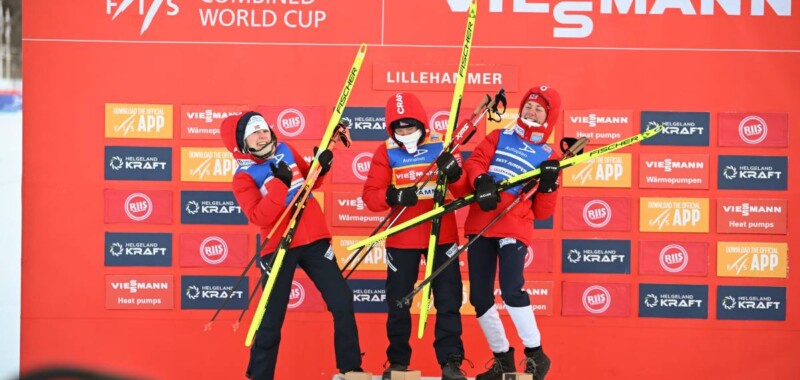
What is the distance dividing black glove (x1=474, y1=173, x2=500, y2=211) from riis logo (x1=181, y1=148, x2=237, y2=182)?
63.0 inches

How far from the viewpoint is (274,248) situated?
4352 millimetres

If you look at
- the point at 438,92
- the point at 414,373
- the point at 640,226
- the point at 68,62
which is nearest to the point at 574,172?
the point at 640,226

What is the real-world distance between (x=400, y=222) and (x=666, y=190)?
1.61 metres

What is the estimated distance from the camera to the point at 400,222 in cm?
446

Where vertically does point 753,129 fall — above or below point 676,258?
above

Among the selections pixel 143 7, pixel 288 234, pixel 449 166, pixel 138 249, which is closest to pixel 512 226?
pixel 449 166

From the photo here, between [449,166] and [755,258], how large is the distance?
2049 millimetres

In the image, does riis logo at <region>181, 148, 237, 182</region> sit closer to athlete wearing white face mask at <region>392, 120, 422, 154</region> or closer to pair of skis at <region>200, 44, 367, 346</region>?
pair of skis at <region>200, 44, 367, 346</region>

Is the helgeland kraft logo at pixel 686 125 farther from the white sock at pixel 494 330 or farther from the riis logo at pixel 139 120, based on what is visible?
the riis logo at pixel 139 120

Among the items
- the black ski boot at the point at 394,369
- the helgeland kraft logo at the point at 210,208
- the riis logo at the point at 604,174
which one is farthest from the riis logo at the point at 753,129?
the helgeland kraft logo at the point at 210,208

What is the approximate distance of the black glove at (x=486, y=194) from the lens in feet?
13.6

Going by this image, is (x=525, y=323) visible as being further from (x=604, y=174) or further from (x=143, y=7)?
(x=143, y=7)

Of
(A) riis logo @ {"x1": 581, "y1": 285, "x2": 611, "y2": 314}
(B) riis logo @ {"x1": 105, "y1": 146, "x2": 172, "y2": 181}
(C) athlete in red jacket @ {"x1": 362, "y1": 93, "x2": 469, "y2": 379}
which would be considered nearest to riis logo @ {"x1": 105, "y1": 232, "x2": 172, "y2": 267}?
(B) riis logo @ {"x1": 105, "y1": 146, "x2": 172, "y2": 181}

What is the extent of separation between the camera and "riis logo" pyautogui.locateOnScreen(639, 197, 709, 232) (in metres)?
5.15
